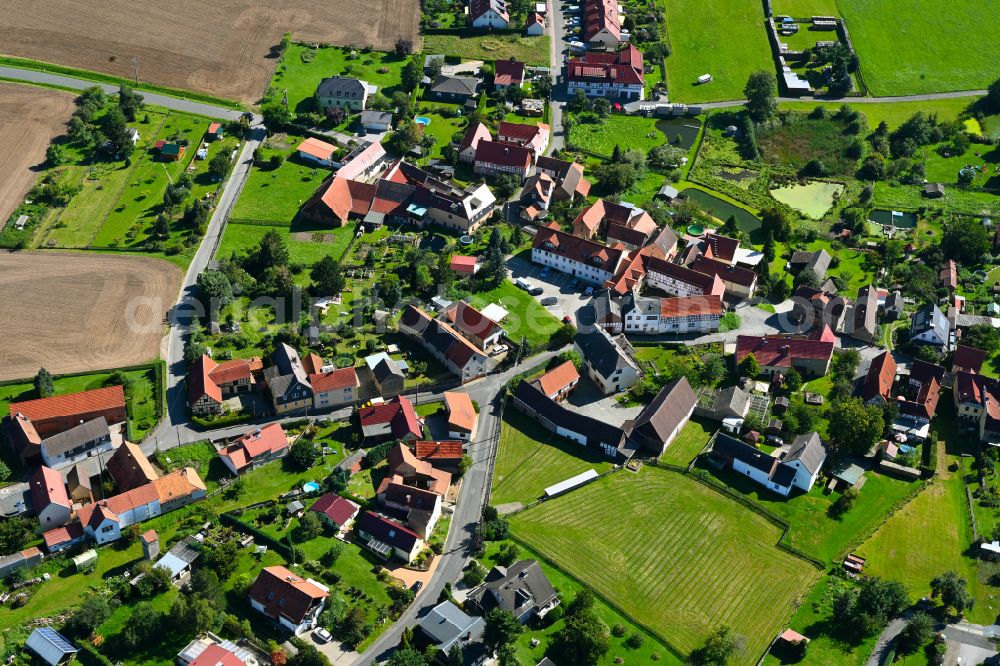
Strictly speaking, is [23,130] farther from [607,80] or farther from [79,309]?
[607,80]

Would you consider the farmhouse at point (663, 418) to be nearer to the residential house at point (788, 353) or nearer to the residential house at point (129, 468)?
the residential house at point (788, 353)

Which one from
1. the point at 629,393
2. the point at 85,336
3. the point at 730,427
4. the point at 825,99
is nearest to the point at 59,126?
the point at 85,336

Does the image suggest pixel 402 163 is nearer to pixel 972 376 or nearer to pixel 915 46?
pixel 972 376

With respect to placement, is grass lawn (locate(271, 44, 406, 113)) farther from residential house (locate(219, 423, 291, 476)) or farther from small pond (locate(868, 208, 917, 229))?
small pond (locate(868, 208, 917, 229))

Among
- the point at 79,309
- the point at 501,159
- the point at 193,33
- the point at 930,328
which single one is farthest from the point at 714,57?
the point at 79,309

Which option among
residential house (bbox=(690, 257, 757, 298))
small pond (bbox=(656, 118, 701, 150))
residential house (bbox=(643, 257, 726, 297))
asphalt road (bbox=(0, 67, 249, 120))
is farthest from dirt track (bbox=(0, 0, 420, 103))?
residential house (bbox=(690, 257, 757, 298))

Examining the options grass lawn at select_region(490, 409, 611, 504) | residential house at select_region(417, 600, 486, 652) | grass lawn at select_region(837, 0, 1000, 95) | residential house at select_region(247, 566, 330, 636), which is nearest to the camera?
residential house at select_region(417, 600, 486, 652)
